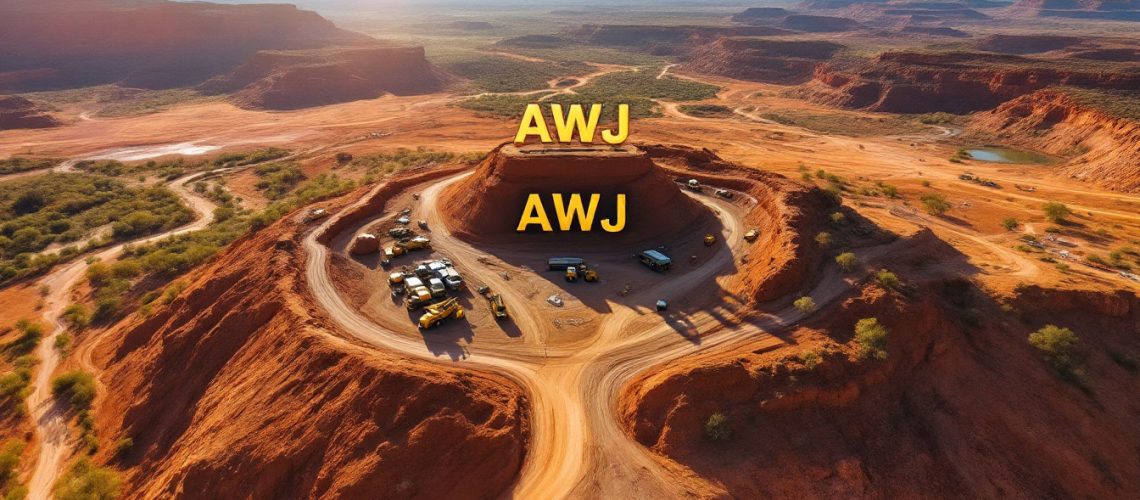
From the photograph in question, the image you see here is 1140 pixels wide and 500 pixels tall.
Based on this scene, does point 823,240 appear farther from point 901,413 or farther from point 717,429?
point 717,429

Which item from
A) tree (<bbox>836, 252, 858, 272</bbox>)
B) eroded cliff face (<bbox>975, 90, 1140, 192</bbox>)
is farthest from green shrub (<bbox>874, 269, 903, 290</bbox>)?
eroded cliff face (<bbox>975, 90, 1140, 192</bbox>)

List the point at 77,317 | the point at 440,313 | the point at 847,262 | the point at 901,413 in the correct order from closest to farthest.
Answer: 1. the point at 901,413
2. the point at 440,313
3. the point at 847,262
4. the point at 77,317

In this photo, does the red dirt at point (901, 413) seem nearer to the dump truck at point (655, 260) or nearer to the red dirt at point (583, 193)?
the dump truck at point (655, 260)

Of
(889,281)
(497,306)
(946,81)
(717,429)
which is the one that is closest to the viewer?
(717,429)

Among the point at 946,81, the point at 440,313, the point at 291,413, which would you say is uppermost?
the point at 946,81

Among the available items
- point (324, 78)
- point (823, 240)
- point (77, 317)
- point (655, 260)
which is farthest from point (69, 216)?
point (823, 240)

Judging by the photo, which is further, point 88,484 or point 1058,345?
point 1058,345

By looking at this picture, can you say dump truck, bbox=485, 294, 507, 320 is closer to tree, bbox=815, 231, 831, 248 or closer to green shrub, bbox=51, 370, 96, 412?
tree, bbox=815, 231, 831, 248

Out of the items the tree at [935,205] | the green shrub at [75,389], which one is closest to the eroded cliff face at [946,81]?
the tree at [935,205]
